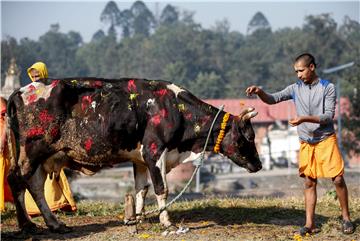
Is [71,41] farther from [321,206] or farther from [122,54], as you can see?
[321,206]

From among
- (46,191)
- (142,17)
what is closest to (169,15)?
(142,17)

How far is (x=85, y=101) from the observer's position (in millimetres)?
8328

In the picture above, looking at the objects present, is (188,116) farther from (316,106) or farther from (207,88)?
(207,88)

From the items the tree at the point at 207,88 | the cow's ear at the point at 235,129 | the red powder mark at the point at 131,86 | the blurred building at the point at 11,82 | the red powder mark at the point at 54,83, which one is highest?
the tree at the point at 207,88

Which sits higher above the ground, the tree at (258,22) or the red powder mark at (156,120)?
the tree at (258,22)

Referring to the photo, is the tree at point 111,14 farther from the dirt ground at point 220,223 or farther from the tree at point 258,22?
the dirt ground at point 220,223

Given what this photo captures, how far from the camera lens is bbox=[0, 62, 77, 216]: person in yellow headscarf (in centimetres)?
966

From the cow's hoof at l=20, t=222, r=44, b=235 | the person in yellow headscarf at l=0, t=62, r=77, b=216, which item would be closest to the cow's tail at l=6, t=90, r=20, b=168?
the cow's hoof at l=20, t=222, r=44, b=235

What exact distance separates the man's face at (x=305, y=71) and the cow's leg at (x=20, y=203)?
3.54 meters

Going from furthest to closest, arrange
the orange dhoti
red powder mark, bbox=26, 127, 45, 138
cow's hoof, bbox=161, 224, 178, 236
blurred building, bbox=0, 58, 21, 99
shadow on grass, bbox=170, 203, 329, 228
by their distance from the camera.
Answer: blurred building, bbox=0, 58, 21, 99 < the orange dhoti < shadow on grass, bbox=170, 203, 329, 228 < red powder mark, bbox=26, 127, 45, 138 < cow's hoof, bbox=161, 224, 178, 236

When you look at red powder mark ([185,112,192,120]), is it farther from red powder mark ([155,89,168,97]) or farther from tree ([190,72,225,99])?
tree ([190,72,225,99])

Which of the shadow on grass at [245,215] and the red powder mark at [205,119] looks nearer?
the red powder mark at [205,119]

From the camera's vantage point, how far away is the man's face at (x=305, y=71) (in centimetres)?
790

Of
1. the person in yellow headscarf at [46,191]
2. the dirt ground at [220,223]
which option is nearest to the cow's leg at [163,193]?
the dirt ground at [220,223]
